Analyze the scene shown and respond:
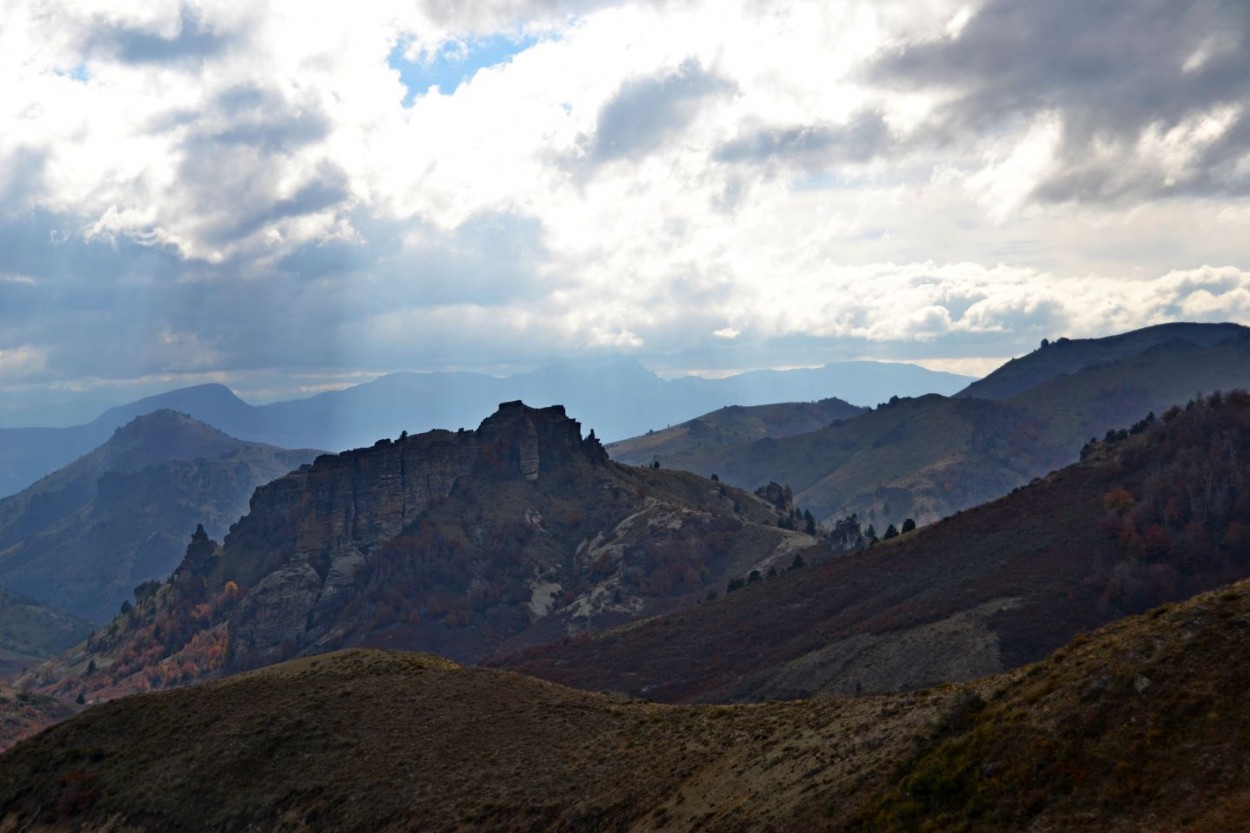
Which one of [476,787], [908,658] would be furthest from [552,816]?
[908,658]

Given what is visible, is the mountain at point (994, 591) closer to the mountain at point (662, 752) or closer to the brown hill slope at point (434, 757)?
the brown hill slope at point (434, 757)

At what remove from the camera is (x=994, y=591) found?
159m

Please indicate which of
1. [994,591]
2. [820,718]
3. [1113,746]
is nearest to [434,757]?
[820,718]

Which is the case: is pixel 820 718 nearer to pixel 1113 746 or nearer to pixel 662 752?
pixel 662 752

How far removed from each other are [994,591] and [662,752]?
111 meters

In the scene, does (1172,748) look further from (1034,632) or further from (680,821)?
(1034,632)

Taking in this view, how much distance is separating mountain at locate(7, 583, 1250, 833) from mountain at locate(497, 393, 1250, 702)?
6805cm

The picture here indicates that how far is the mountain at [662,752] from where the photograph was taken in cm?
3709

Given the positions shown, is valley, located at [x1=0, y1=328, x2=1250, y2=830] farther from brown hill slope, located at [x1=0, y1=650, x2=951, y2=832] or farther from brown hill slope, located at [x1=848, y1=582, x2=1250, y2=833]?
brown hill slope, located at [x1=0, y1=650, x2=951, y2=832]

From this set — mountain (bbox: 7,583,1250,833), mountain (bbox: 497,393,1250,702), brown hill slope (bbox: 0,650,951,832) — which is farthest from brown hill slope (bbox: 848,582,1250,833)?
mountain (bbox: 497,393,1250,702)

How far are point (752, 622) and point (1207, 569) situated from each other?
77616mm

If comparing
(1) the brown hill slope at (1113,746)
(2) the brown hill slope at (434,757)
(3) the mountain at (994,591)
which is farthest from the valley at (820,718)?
(3) the mountain at (994,591)

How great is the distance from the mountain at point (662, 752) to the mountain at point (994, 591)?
68.0 meters

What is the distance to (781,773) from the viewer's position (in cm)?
5088
